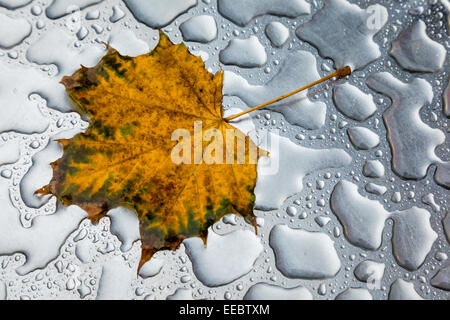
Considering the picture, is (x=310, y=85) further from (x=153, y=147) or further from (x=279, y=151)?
(x=153, y=147)

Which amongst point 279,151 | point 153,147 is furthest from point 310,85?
point 153,147

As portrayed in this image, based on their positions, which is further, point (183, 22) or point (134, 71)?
point (183, 22)

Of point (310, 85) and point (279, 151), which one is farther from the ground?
point (310, 85)

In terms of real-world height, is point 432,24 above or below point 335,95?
above
